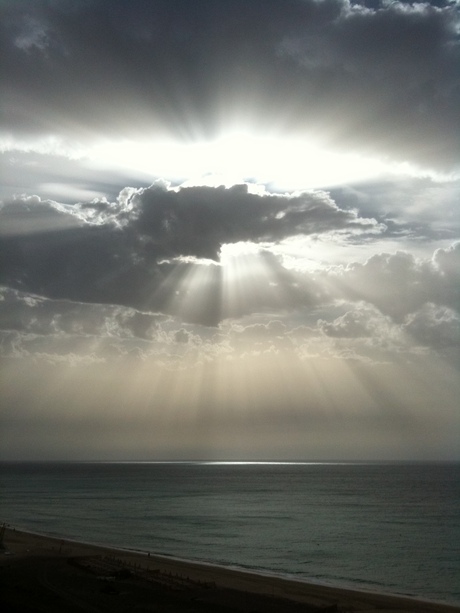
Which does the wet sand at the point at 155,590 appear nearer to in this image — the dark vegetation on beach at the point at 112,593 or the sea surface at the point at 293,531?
the dark vegetation on beach at the point at 112,593

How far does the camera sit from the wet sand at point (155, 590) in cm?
4309

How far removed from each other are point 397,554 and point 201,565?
79.8ft

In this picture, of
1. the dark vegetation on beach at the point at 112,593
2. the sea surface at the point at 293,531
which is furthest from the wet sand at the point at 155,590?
the sea surface at the point at 293,531

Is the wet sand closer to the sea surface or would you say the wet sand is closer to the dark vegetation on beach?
the dark vegetation on beach

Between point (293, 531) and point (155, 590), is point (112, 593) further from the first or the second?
point (293, 531)

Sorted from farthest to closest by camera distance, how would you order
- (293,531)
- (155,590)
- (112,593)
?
(293,531) → (155,590) → (112,593)

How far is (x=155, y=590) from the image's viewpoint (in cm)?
4812

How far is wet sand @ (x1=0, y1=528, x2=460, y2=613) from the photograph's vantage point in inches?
1697

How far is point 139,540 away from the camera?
278 feet

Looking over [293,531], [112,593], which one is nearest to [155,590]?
[112,593]

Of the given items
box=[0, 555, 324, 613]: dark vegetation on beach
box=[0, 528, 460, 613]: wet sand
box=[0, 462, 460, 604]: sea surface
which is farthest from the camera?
box=[0, 462, 460, 604]: sea surface

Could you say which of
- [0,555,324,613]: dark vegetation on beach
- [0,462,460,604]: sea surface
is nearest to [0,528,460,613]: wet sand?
[0,555,324,613]: dark vegetation on beach

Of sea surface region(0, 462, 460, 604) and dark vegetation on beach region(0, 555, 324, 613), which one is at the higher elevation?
sea surface region(0, 462, 460, 604)

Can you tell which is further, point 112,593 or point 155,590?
point 155,590
